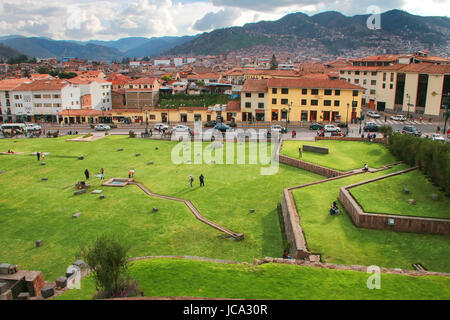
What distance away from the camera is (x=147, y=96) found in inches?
3280

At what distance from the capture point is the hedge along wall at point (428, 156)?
814 inches

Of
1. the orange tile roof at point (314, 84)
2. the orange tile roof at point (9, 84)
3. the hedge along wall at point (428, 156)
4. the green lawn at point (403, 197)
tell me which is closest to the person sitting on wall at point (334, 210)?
the green lawn at point (403, 197)

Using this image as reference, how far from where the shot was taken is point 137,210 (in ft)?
78.8

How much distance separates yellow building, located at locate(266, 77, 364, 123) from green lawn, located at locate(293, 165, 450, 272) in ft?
131

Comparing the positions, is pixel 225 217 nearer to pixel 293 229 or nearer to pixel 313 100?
pixel 293 229

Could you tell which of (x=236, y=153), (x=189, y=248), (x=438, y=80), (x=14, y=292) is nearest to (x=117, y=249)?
(x=14, y=292)

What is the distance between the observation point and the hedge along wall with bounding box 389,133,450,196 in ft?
67.8

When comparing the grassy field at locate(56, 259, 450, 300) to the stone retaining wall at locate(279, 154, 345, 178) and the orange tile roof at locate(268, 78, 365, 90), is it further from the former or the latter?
the orange tile roof at locate(268, 78, 365, 90)

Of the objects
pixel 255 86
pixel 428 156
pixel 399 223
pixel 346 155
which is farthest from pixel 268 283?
pixel 255 86

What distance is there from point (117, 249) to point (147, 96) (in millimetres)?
74798

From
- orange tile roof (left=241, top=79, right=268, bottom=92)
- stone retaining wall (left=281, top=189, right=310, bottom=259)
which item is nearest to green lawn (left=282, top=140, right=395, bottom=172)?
stone retaining wall (left=281, top=189, right=310, bottom=259)

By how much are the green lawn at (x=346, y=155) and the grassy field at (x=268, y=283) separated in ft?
56.7

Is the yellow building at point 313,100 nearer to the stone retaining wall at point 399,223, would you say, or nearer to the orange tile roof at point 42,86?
the stone retaining wall at point 399,223
